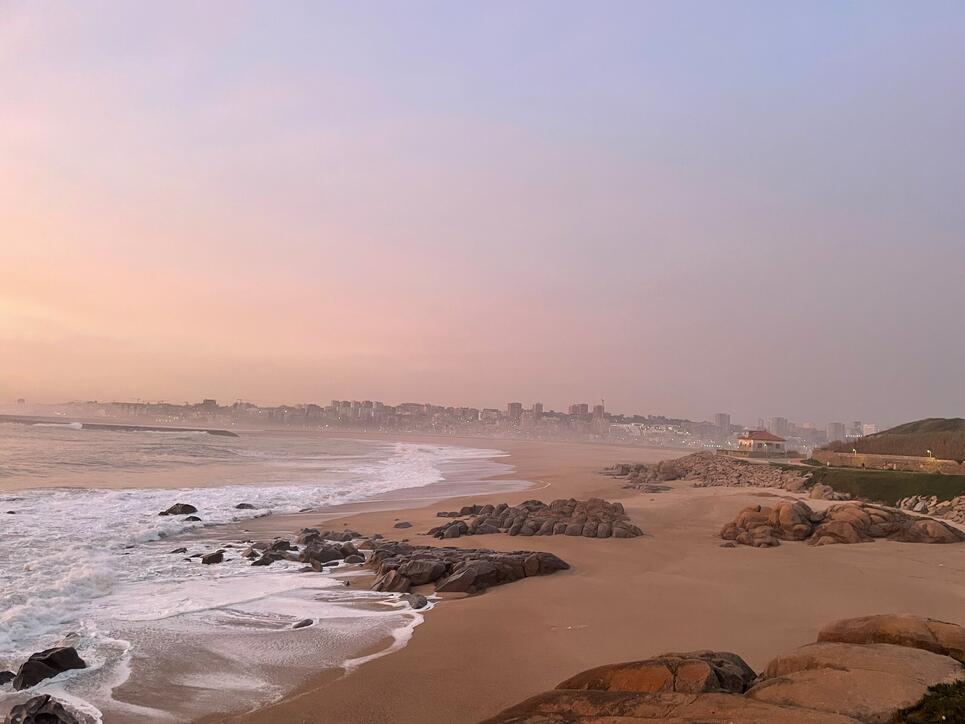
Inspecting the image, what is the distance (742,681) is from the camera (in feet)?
20.4

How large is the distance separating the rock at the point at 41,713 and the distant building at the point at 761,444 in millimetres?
51329

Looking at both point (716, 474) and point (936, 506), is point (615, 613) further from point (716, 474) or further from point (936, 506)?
point (716, 474)

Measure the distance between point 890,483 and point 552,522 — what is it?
16.6 m

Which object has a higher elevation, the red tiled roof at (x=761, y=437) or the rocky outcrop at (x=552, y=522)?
the red tiled roof at (x=761, y=437)

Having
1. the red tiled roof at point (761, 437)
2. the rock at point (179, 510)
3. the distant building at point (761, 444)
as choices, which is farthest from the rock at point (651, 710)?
the red tiled roof at point (761, 437)

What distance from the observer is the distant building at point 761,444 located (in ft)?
169

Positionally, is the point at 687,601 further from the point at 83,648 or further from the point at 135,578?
the point at 135,578

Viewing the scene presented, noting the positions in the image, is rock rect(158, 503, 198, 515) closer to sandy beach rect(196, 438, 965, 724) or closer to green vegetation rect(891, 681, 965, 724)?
sandy beach rect(196, 438, 965, 724)

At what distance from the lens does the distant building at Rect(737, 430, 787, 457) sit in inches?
2028

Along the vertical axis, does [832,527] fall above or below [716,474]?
above

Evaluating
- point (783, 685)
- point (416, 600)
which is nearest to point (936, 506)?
point (416, 600)

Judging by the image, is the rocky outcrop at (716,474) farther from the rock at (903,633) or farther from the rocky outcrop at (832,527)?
the rock at (903,633)

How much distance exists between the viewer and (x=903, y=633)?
6688 millimetres

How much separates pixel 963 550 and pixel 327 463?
44932 mm
